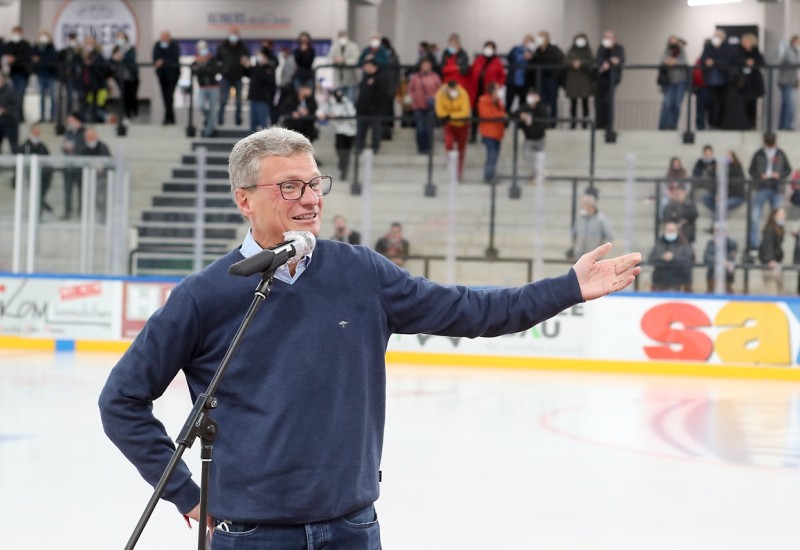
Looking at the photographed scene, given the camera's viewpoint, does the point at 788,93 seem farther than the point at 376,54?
No

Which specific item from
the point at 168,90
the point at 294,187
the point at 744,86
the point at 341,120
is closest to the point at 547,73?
the point at 744,86

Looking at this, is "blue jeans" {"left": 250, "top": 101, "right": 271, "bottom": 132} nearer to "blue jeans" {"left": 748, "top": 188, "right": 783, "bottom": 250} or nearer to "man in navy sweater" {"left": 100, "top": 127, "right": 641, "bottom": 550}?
"blue jeans" {"left": 748, "top": 188, "right": 783, "bottom": 250}

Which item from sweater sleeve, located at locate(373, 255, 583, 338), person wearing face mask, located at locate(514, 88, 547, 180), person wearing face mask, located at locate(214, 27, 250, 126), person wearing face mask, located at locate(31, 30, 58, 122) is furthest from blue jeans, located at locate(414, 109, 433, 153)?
sweater sleeve, located at locate(373, 255, 583, 338)

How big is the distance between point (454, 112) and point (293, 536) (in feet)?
53.0

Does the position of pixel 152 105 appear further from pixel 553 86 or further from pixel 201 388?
pixel 201 388

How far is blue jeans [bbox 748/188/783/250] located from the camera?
574 inches

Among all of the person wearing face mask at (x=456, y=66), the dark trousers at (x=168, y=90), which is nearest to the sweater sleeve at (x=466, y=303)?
the person wearing face mask at (x=456, y=66)

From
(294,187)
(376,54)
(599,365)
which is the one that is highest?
(376,54)

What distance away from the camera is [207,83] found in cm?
2102

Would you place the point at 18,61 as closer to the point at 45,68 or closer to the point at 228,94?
the point at 45,68

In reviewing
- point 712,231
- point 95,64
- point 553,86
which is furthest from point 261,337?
point 95,64

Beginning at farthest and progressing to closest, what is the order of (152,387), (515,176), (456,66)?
1. (456,66)
2. (515,176)
3. (152,387)

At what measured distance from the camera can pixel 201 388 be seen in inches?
118

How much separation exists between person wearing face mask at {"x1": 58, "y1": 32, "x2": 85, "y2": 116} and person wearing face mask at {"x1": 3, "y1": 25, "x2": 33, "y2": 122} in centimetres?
53
